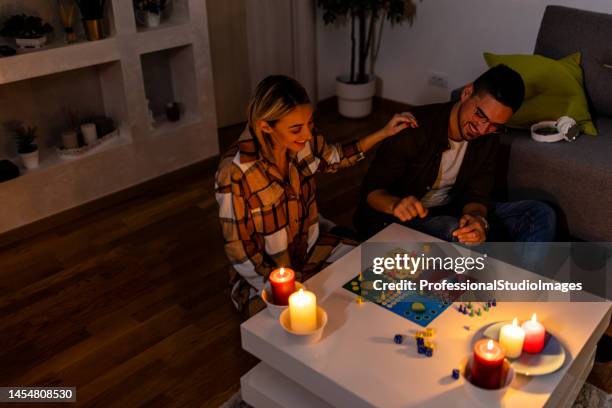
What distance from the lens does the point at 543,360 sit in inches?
56.3

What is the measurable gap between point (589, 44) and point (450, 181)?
1.24 meters

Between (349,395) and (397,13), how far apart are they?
2.98 m

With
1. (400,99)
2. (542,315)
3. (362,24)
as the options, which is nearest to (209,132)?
(362,24)

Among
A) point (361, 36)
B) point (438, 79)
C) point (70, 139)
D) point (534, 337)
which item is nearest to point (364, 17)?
point (361, 36)

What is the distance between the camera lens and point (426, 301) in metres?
1.68

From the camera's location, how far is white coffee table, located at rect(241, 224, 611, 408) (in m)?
1.37

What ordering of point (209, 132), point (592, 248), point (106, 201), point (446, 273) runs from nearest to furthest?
point (446, 273) → point (592, 248) → point (106, 201) → point (209, 132)

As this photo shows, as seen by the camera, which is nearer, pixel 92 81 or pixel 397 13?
pixel 92 81

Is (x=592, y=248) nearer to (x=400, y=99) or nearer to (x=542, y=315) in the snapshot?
(x=542, y=315)

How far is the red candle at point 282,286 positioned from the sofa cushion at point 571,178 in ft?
4.59

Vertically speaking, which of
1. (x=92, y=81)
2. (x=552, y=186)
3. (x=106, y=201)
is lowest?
(x=106, y=201)

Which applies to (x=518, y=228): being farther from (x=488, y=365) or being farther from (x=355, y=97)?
(x=355, y=97)

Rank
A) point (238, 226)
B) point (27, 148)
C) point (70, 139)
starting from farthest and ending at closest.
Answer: point (70, 139)
point (27, 148)
point (238, 226)

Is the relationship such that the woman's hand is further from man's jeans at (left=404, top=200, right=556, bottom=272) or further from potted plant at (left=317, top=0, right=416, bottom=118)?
potted plant at (left=317, top=0, right=416, bottom=118)
